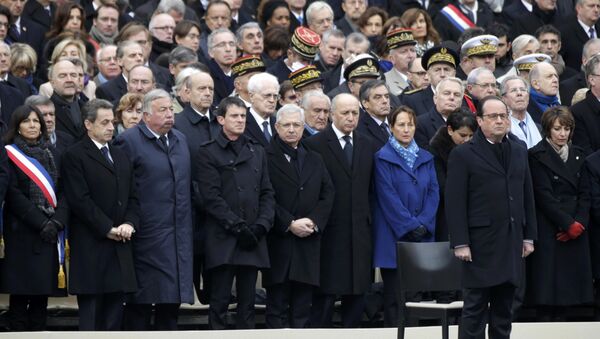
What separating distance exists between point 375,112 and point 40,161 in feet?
10.4

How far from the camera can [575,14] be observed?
57.6 ft

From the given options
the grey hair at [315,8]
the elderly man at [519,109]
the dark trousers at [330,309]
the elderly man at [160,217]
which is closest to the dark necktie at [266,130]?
the elderly man at [160,217]

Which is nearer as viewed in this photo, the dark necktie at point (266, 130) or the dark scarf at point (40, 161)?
the dark scarf at point (40, 161)

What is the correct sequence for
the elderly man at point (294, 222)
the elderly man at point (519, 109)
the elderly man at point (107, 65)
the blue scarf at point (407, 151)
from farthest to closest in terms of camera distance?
1. the elderly man at point (107, 65)
2. the elderly man at point (519, 109)
3. the blue scarf at point (407, 151)
4. the elderly man at point (294, 222)

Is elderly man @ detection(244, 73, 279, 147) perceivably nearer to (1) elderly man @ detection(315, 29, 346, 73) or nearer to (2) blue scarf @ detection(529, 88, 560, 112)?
(1) elderly man @ detection(315, 29, 346, 73)

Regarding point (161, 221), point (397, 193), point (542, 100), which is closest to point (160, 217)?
point (161, 221)

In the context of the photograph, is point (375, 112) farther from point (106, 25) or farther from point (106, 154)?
point (106, 25)

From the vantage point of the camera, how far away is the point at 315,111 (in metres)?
13.4

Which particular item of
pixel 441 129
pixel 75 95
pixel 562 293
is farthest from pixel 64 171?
pixel 562 293

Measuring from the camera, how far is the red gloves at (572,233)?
13.2 m

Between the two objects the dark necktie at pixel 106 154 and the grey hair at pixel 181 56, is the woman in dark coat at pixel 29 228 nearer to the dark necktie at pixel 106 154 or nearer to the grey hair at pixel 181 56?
the dark necktie at pixel 106 154

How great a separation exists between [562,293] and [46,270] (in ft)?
15.1

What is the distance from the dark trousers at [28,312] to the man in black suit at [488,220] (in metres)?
3.52

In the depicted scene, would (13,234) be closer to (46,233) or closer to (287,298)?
(46,233)
